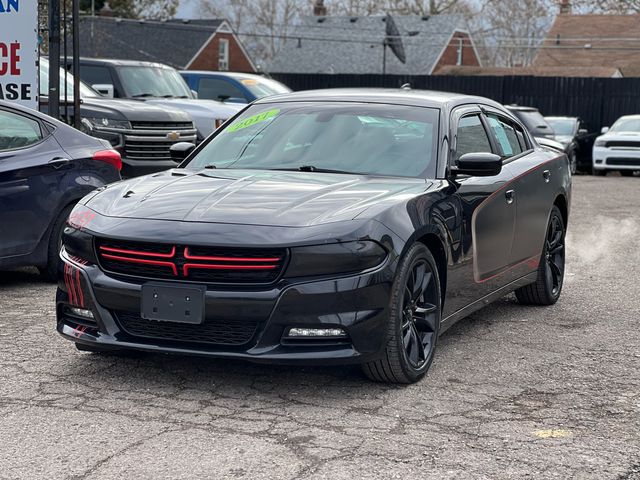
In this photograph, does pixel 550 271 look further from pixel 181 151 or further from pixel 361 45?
pixel 361 45

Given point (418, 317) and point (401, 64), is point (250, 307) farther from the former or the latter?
point (401, 64)

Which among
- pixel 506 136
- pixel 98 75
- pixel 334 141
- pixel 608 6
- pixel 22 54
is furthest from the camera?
pixel 608 6

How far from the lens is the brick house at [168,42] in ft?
184

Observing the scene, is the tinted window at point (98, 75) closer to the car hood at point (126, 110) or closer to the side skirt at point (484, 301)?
the car hood at point (126, 110)

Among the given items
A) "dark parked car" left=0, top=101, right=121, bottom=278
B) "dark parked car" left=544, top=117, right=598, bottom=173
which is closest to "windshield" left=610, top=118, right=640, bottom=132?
"dark parked car" left=544, top=117, right=598, bottom=173

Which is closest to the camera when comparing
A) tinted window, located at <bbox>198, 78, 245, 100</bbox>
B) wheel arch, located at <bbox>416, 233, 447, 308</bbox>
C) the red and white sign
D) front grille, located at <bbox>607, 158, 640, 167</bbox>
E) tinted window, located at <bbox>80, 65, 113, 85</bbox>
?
wheel arch, located at <bbox>416, 233, 447, 308</bbox>

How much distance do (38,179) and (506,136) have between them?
338 cm

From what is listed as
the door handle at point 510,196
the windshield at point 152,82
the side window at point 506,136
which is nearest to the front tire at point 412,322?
the door handle at point 510,196

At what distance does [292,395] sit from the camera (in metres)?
5.54

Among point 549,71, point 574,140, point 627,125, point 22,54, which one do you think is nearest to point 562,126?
point 574,140

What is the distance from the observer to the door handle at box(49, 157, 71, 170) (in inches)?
334

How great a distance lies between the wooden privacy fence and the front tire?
29949 millimetres

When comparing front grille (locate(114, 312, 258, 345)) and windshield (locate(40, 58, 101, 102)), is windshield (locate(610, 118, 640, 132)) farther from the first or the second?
front grille (locate(114, 312, 258, 345))

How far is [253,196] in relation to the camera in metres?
5.77
